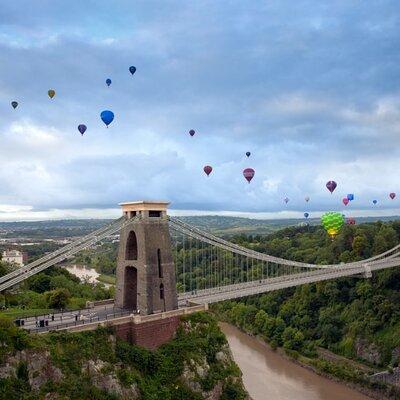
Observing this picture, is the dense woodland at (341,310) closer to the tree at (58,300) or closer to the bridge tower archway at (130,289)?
the bridge tower archway at (130,289)

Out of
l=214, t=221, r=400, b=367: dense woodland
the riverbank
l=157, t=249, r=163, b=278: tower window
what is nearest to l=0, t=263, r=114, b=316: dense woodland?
l=157, t=249, r=163, b=278: tower window

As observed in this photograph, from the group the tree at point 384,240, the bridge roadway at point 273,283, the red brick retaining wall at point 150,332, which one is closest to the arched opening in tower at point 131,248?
the red brick retaining wall at point 150,332

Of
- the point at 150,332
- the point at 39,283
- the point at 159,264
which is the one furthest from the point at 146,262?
the point at 39,283

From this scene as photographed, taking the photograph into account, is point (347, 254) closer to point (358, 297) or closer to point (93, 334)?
point (358, 297)

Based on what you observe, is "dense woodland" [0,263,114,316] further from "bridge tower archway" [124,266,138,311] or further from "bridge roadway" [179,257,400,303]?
"bridge roadway" [179,257,400,303]

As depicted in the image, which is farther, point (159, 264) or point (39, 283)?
point (39, 283)

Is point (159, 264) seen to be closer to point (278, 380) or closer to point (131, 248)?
point (131, 248)
